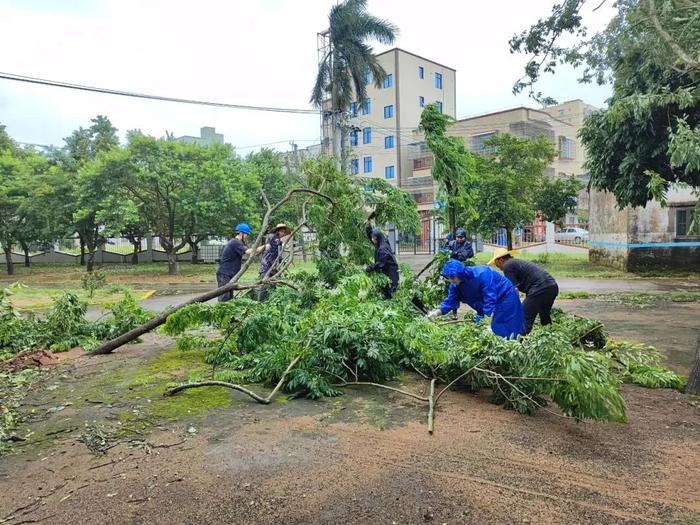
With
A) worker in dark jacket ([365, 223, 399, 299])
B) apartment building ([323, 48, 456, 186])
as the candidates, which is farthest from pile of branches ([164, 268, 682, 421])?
apartment building ([323, 48, 456, 186])

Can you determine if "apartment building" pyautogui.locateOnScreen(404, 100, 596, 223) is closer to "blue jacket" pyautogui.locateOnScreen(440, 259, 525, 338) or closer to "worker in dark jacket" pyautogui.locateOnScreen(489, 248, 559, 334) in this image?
"worker in dark jacket" pyautogui.locateOnScreen(489, 248, 559, 334)

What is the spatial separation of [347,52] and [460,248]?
19891 mm

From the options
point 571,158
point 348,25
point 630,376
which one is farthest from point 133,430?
point 571,158

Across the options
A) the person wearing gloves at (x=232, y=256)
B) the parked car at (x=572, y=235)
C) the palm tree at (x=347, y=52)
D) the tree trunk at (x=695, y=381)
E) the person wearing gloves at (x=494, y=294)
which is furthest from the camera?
the parked car at (x=572, y=235)

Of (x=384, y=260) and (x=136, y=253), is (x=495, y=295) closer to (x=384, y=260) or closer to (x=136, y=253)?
(x=384, y=260)

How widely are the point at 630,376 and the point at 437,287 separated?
2.94 metres

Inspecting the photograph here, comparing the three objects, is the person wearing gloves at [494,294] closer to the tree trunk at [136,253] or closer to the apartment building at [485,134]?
the tree trunk at [136,253]

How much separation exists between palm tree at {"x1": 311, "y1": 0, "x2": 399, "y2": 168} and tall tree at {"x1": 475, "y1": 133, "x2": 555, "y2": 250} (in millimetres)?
8476

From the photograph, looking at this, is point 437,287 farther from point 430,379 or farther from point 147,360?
point 147,360

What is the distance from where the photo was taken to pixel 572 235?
3353 cm

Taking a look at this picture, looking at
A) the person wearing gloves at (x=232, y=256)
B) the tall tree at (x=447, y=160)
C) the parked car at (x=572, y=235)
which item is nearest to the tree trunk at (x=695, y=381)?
the tall tree at (x=447, y=160)

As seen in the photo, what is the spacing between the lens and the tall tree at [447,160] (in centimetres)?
770

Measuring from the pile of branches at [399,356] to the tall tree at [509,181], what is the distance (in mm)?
13477

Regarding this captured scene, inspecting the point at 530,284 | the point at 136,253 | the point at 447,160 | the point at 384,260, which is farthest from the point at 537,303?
the point at 136,253
